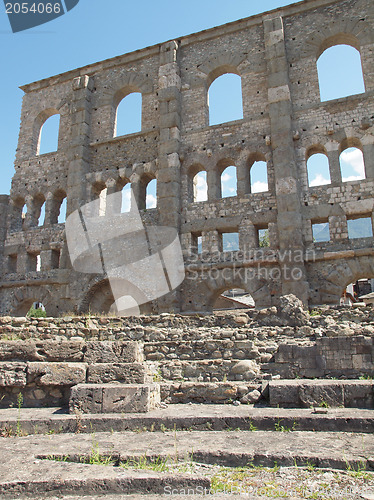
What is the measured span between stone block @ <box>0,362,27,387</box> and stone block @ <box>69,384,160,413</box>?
4.02ft

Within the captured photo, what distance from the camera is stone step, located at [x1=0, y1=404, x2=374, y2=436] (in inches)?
176

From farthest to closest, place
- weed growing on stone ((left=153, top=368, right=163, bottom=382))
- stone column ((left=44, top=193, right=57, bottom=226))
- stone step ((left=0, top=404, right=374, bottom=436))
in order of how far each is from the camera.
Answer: stone column ((left=44, top=193, right=57, bottom=226)), weed growing on stone ((left=153, top=368, right=163, bottom=382)), stone step ((left=0, top=404, right=374, bottom=436))

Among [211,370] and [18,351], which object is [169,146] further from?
[18,351]

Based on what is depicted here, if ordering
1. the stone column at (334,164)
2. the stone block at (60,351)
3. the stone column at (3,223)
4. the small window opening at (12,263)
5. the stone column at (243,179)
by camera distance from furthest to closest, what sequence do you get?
the small window opening at (12,263)
the stone column at (3,223)
the stone column at (243,179)
the stone column at (334,164)
the stone block at (60,351)

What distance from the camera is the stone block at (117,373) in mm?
5809

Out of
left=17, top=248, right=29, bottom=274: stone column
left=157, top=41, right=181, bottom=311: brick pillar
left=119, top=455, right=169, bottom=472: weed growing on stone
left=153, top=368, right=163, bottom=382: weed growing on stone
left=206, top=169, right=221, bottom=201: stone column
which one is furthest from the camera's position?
left=17, top=248, right=29, bottom=274: stone column

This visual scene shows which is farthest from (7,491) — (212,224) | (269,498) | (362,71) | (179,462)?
(362,71)

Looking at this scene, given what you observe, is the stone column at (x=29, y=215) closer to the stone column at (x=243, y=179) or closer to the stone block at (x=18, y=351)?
the stone column at (x=243, y=179)

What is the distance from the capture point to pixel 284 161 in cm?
1395

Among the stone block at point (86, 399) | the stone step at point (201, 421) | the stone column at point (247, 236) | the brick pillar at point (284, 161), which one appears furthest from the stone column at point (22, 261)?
the stone block at point (86, 399)

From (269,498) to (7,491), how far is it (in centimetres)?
215

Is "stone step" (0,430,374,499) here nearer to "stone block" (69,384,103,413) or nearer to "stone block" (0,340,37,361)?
"stone block" (69,384,103,413)

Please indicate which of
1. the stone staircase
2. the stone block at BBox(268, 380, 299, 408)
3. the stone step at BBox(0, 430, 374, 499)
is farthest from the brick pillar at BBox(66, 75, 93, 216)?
the stone step at BBox(0, 430, 374, 499)

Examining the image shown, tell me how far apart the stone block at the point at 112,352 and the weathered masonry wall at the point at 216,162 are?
7.94 metres
